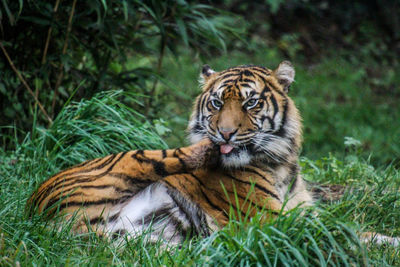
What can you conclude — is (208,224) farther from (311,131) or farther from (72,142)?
(311,131)

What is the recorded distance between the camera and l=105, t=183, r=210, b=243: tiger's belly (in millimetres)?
Answer: 3387

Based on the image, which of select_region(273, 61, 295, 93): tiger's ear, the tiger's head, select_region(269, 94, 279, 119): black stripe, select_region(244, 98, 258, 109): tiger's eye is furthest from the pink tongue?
select_region(273, 61, 295, 93): tiger's ear

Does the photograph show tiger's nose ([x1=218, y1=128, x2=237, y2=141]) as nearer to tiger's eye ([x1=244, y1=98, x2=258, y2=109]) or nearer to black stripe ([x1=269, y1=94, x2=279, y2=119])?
tiger's eye ([x1=244, y1=98, x2=258, y2=109])

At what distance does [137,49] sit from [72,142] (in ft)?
5.35

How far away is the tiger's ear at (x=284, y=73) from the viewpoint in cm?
392

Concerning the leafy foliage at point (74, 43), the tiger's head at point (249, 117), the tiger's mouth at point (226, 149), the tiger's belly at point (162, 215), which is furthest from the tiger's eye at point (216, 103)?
the leafy foliage at point (74, 43)

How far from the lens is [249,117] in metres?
3.71

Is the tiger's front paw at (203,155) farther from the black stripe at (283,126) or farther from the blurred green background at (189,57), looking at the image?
the blurred green background at (189,57)

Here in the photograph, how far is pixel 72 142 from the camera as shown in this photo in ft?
15.9

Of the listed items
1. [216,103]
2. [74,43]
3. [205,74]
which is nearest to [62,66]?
[74,43]

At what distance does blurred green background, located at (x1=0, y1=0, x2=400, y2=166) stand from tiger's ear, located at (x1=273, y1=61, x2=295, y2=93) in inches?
14.9

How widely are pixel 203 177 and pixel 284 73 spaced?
3.36 ft

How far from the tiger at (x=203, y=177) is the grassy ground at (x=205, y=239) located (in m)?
0.17

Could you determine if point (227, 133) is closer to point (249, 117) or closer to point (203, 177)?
point (249, 117)
